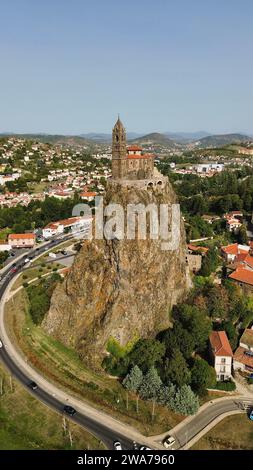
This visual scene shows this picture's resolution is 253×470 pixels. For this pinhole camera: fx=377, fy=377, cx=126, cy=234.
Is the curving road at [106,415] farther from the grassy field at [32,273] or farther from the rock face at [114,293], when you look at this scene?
the grassy field at [32,273]

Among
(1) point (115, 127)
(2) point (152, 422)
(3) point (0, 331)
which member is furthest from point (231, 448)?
(1) point (115, 127)

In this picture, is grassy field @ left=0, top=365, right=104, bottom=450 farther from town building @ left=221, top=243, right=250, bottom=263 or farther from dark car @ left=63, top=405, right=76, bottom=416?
town building @ left=221, top=243, right=250, bottom=263

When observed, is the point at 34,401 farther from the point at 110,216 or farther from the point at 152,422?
the point at 110,216

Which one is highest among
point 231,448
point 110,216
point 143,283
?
point 110,216

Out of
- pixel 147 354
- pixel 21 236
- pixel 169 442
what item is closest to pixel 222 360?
pixel 147 354

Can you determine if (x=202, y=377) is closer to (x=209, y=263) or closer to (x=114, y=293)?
(x=114, y=293)

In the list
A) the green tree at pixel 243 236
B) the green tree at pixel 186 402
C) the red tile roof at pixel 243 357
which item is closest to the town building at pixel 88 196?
the green tree at pixel 243 236

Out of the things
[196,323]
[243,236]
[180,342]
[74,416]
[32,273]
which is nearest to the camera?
[74,416]
